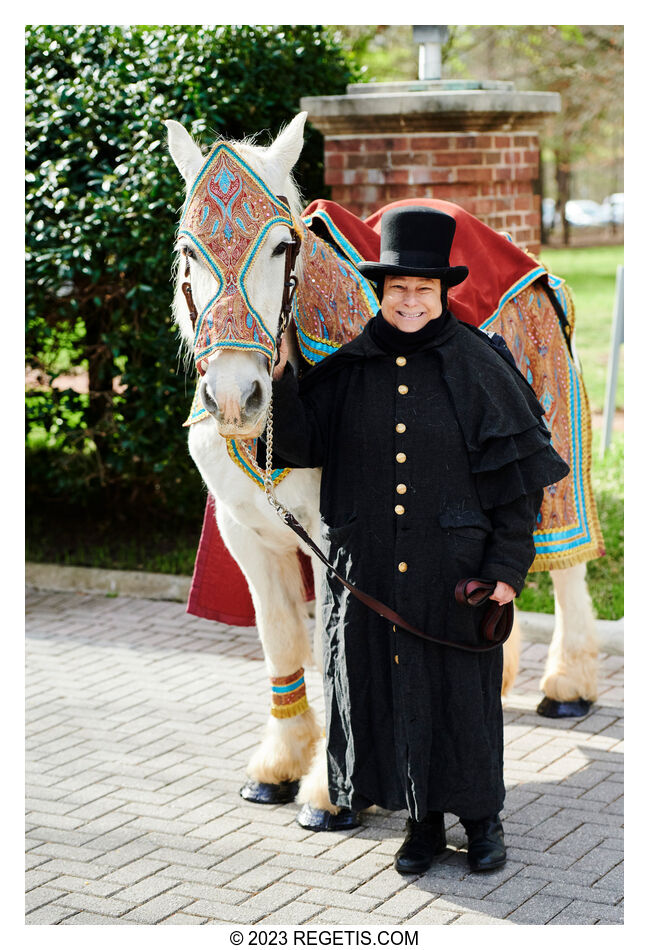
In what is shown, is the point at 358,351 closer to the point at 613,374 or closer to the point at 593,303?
the point at 613,374

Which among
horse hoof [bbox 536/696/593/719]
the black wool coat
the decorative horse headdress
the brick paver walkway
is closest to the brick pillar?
the brick paver walkway

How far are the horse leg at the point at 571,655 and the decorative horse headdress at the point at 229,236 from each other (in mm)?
2318

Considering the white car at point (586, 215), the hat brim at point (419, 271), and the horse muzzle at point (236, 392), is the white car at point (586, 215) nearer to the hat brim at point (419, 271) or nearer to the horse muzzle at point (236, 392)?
the hat brim at point (419, 271)

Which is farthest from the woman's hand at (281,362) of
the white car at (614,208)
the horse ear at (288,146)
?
the white car at (614,208)

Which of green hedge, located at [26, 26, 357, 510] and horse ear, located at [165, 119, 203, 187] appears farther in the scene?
green hedge, located at [26, 26, 357, 510]

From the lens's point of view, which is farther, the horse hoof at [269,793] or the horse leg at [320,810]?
the horse hoof at [269,793]

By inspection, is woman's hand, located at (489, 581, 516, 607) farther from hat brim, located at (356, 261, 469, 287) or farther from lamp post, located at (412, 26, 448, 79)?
lamp post, located at (412, 26, 448, 79)

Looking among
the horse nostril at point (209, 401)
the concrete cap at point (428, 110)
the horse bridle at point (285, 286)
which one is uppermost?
the concrete cap at point (428, 110)

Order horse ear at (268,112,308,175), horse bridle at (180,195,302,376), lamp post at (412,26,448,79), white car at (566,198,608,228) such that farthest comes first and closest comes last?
white car at (566,198,608,228)
lamp post at (412,26,448,79)
horse ear at (268,112,308,175)
horse bridle at (180,195,302,376)

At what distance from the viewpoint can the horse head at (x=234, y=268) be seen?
290cm

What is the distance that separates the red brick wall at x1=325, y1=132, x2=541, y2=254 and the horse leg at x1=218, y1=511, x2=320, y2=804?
296 centimetres

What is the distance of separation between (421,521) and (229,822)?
4.47 feet

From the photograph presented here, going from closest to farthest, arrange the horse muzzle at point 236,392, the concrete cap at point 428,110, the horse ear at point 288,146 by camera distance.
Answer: the horse muzzle at point 236,392, the horse ear at point 288,146, the concrete cap at point 428,110

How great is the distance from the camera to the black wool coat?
3.30m
